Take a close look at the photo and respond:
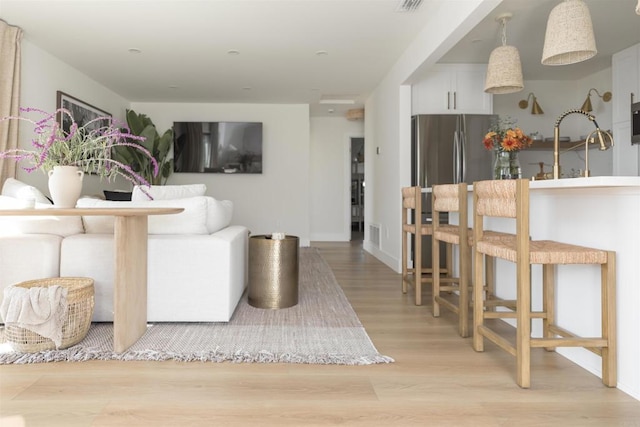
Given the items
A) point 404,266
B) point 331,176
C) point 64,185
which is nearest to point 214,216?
point 64,185

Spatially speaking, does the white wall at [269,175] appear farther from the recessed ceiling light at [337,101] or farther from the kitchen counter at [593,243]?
the kitchen counter at [593,243]

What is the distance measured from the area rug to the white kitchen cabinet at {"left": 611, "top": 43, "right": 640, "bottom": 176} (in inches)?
143

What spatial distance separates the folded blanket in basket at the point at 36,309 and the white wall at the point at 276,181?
5.02 meters

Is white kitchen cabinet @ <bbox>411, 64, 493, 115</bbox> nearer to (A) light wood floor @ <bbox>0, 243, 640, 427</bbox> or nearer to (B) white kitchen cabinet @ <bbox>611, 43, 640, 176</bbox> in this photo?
(B) white kitchen cabinet @ <bbox>611, 43, 640, 176</bbox>

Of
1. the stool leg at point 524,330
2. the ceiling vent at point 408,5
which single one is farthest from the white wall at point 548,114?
the stool leg at point 524,330

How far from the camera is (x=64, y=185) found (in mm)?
2305

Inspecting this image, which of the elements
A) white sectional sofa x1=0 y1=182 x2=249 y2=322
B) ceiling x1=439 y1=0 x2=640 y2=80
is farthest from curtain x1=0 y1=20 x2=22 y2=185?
ceiling x1=439 y1=0 x2=640 y2=80

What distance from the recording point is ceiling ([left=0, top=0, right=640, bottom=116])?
3.48 m

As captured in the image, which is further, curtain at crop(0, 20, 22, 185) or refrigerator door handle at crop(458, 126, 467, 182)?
refrigerator door handle at crop(458, 126, 467, 182)

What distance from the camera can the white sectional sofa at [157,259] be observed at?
8.23 ft

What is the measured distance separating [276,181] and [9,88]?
3.99 m

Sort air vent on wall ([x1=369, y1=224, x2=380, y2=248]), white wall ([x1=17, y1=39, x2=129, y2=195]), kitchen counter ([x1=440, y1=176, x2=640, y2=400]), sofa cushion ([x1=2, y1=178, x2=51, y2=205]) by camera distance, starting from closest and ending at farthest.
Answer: kitchen counter ([x1=440, y1=176, x2=640, y2=400]) < sofa cushion ([x1=2, y1=178, x2=51, y2=205]) < white wall ([x1=17, y1=39, x2=129, y2=195]) < air vent on wall ([x1=369, y1=224, x2=380, y2=248])

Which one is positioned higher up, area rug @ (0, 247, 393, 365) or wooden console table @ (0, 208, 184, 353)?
wooden console table @ (0, 208, 184, 353)

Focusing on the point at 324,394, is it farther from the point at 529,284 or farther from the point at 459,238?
the point at 459,238
